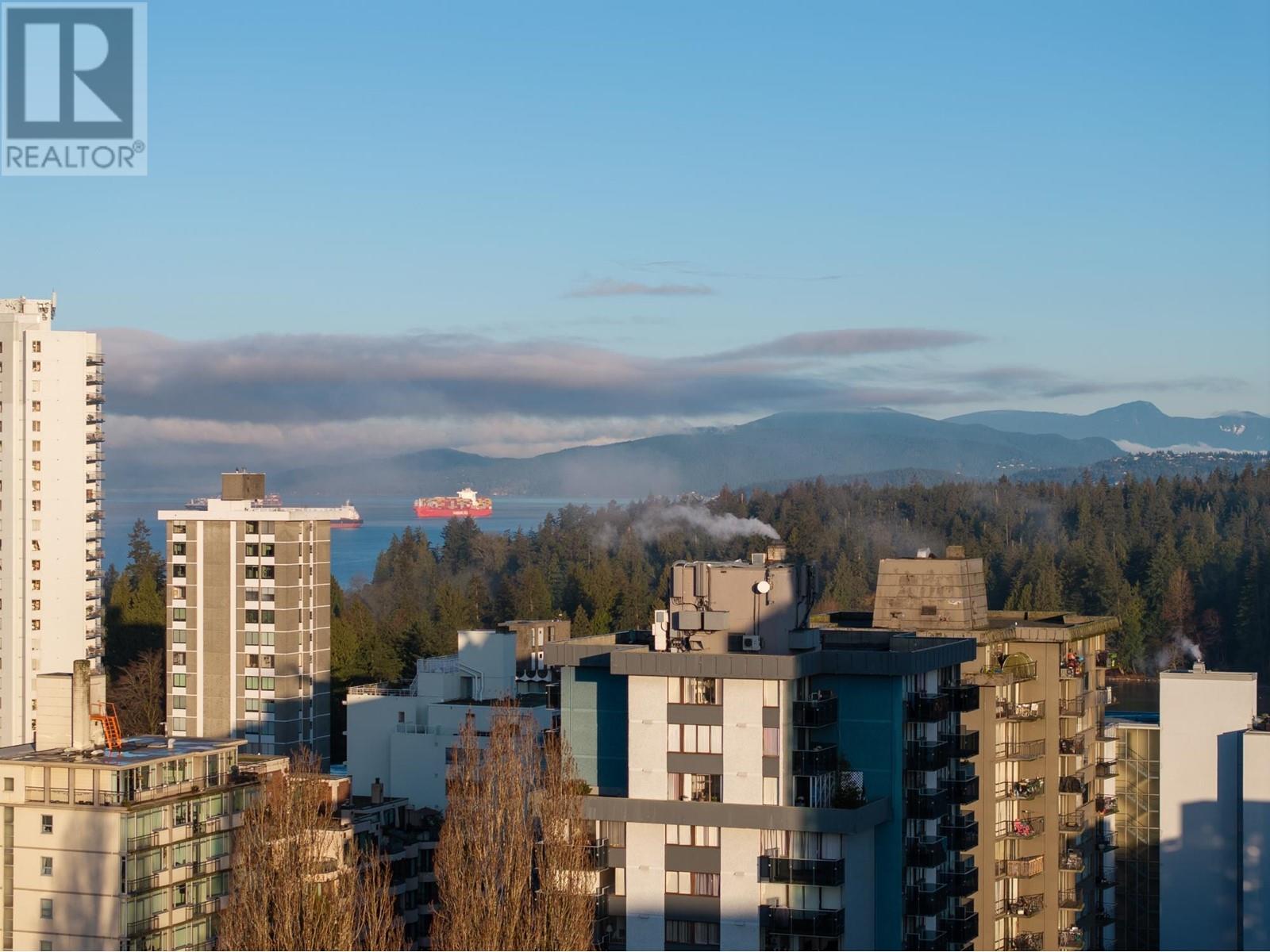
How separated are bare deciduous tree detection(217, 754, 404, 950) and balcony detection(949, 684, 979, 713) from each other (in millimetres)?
13008

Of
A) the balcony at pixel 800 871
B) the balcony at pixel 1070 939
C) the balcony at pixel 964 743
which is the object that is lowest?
the balcony at pixel 1070 939

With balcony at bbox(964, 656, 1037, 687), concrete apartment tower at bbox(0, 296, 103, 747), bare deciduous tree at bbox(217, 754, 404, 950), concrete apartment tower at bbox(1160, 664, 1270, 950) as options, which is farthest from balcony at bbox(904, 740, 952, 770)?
concrete apartment tower at bbox(0, 296, 103, 747)

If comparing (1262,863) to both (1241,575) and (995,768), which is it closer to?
(995,768)

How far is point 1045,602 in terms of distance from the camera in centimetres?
12456

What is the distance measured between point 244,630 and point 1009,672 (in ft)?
126

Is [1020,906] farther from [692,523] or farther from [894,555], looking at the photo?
[692,523]

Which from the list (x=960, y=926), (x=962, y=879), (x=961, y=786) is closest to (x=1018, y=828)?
(x=961, y=786)

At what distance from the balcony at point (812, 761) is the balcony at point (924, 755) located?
10.4ft

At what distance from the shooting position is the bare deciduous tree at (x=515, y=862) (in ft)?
107

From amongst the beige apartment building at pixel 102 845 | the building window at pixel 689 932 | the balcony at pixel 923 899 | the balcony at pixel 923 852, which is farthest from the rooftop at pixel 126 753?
the balcony at pixel 923 899

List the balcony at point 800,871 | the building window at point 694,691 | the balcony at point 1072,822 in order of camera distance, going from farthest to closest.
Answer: the balcony at point 1072,822
the building window at point 694,691
the balcony at point 800,871

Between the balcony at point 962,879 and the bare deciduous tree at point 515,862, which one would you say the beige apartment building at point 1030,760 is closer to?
the balcony at point 962,879

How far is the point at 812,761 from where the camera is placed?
3381 cm

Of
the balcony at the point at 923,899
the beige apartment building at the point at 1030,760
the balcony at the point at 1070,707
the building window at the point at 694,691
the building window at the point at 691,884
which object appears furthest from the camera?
the balcony at the point at 1070,707
